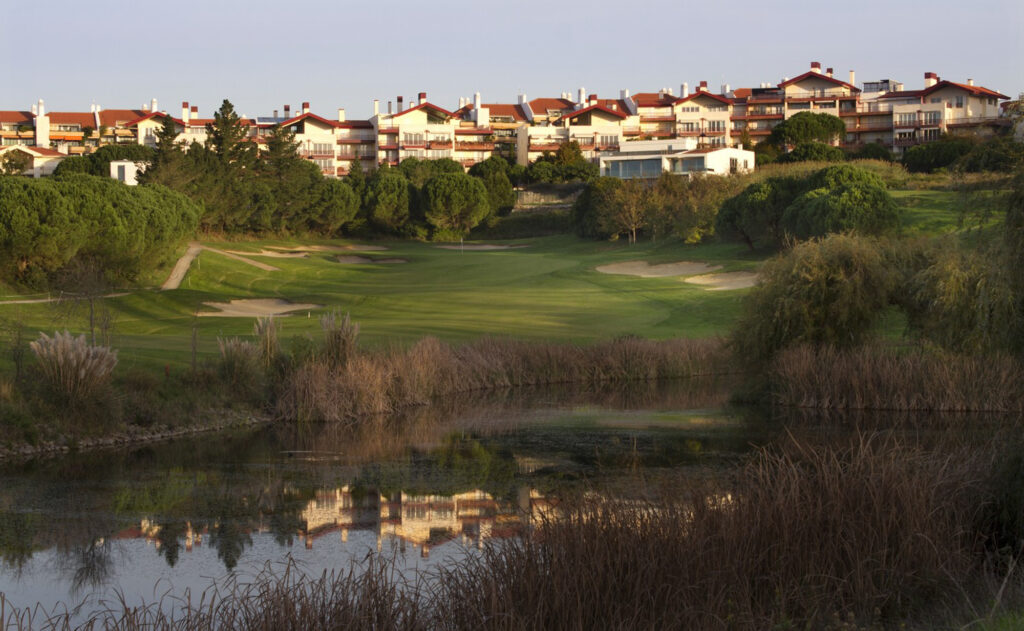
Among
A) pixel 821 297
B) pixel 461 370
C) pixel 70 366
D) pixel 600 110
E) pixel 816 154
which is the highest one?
pixel 600 110

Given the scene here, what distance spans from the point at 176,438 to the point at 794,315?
52.1 ft

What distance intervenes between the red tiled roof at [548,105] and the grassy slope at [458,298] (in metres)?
72.3

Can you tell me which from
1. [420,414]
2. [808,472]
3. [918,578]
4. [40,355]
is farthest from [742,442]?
[40,355]

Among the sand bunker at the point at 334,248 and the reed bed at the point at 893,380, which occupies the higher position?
the sand bunker at the point at 334,248

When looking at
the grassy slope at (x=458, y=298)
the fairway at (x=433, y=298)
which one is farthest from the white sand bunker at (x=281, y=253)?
the fairway at (x=433, y=298)

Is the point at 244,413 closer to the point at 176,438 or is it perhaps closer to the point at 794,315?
the point at 176,438

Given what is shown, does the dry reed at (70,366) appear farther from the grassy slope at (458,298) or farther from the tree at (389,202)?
the tree at (389,202)

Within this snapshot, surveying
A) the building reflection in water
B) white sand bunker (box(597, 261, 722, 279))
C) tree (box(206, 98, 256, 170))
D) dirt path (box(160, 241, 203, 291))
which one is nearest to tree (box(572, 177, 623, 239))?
white sand bunker (box(597, 261, 722, 279))

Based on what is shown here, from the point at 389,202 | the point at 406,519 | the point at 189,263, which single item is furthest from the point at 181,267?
the point at 406,519

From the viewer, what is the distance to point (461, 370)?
110ft

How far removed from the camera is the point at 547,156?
125m

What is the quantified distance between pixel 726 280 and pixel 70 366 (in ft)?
136

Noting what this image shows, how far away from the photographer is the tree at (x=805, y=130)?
4599 inches

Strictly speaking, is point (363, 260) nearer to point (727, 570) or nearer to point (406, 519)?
point (406, 519)
